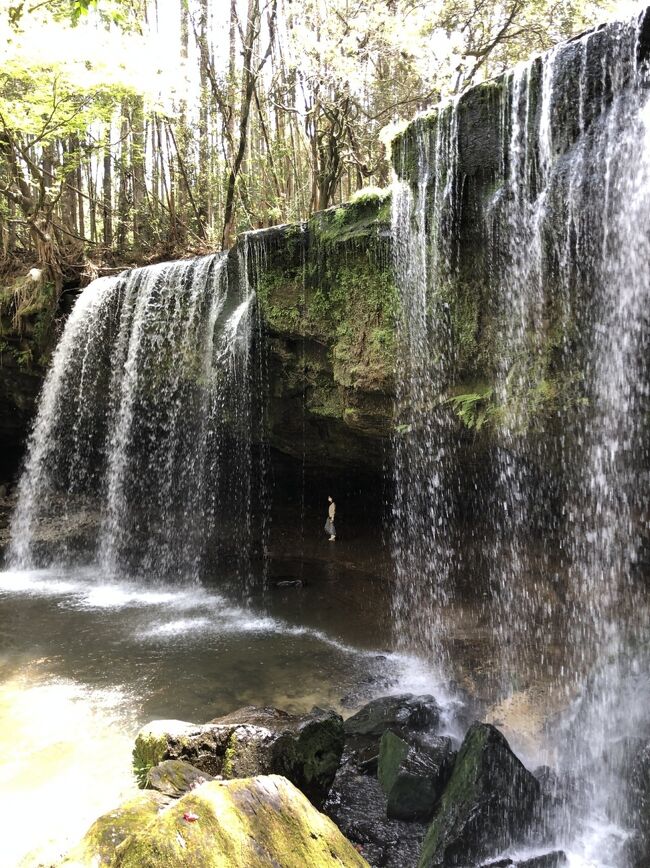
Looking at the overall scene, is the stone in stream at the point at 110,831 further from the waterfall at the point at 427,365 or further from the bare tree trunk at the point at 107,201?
the bare tree trunk at the point at 107,201

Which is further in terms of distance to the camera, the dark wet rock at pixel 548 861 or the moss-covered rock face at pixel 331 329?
the moss-covered rock face at pixel 331 329

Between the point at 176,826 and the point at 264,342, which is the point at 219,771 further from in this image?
the point at 264,342

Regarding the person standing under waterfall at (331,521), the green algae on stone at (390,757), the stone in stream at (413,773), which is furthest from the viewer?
the person standing under waterfall at (331,521)

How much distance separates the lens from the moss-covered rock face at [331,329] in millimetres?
7344

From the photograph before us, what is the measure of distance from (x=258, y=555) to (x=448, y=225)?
6.70 m

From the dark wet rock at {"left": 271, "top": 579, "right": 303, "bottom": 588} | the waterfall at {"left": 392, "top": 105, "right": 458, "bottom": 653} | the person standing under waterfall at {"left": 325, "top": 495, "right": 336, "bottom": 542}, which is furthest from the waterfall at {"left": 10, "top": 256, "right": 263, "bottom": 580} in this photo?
the waterfall at {"left": 392, "top": 105, "right": 458, "bottom": 653}

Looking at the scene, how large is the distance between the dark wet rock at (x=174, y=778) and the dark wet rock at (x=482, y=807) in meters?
1.51

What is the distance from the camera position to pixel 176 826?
2.58 meters

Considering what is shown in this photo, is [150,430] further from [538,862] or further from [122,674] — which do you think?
[538,862]

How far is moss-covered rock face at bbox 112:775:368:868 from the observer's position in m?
2.49

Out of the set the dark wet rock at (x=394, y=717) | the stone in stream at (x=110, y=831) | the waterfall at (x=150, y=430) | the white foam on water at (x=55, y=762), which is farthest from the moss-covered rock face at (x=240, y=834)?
the waterfall at (x=150, y=430)

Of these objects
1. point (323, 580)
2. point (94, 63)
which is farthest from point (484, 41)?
point (323, 580)

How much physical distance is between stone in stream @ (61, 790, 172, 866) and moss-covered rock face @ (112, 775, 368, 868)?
0.08 metres

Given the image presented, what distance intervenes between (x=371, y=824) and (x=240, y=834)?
183cm
